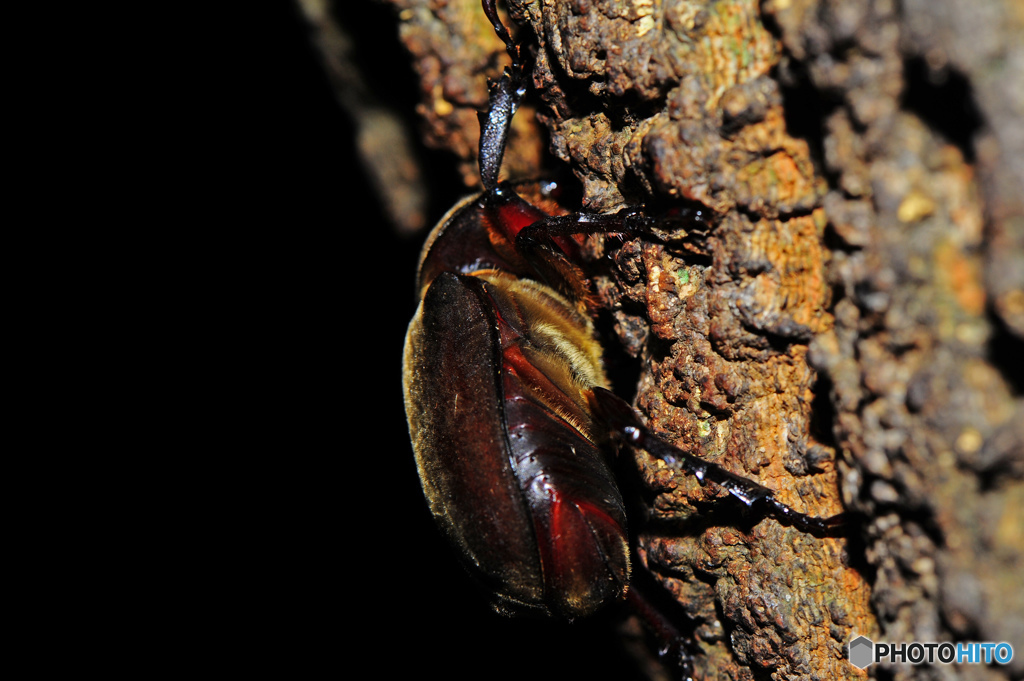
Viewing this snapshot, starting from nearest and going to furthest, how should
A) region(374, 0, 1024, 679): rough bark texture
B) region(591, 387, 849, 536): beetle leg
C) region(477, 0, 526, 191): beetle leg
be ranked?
1. region(374, 0, 1024, 679): rough bark texture
2. region(591, 387, 849, 536): beetle leg
3. region(477, 0, 526, 191): beetle leg

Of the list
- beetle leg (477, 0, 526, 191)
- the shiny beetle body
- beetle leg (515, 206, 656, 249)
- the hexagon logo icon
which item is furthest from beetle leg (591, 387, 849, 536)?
beetle leg (477, 0, 526, 191)

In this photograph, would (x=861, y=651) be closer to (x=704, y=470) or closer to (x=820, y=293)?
(x=704, y=470)

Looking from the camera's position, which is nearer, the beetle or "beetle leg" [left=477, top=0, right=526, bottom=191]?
the beetle

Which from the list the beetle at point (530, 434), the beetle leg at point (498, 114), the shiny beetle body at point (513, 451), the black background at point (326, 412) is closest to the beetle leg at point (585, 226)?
the beetle at point (530, 434)

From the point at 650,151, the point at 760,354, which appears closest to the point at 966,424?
the point at 760,354

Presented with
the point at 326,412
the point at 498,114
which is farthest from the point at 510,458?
the point at 326,412

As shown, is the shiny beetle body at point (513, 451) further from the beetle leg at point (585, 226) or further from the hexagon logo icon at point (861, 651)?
the hexagon logo icon at point (861, 651)

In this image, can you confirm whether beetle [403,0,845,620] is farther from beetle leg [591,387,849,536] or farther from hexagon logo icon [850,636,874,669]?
hexagon logo icon [850,636,874,669]
